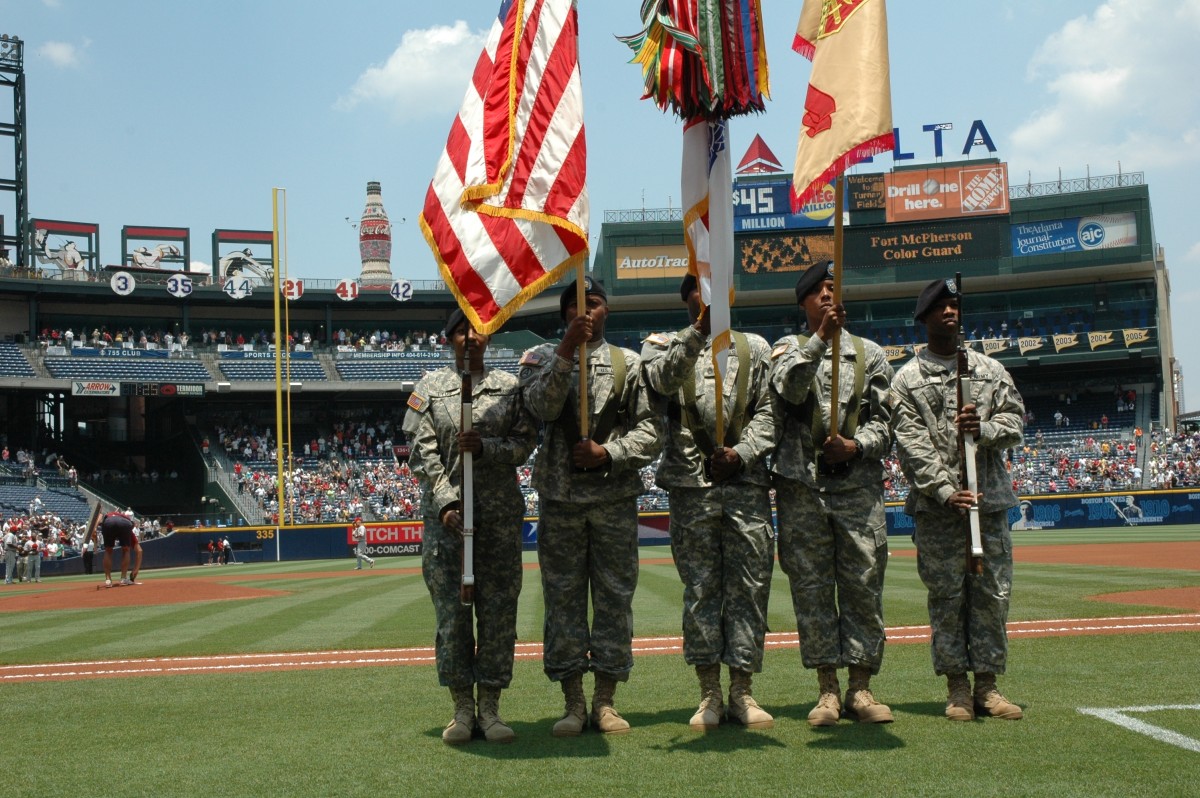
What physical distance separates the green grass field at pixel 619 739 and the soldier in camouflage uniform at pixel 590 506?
0.39 m

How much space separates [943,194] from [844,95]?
1934 inches

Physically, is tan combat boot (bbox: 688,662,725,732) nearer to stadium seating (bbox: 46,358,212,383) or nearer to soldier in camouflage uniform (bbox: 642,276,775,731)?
soldier in camouflage uniform (bbox: 642,276,775,731)

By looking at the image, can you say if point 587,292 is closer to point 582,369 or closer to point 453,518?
point 582,369

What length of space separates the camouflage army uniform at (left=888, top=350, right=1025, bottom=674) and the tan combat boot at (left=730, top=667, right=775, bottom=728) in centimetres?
105

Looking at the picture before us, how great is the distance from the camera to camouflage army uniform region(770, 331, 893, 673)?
5836 mm

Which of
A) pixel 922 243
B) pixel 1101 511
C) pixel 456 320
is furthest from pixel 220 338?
pixel 456 320

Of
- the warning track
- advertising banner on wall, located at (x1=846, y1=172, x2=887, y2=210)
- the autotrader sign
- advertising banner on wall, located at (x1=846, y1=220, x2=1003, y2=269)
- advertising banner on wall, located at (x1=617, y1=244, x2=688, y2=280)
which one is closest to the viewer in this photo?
→ the warning track

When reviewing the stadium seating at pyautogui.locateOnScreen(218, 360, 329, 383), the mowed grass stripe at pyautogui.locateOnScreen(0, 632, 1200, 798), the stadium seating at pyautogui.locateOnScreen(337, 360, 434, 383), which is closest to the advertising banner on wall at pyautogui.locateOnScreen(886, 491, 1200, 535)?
the stadium seating at pyautogui.locateOnScreen(337, 360, 434, 383)

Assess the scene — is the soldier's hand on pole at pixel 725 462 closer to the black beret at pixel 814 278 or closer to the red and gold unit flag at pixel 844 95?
the black beret at pixel 814 278

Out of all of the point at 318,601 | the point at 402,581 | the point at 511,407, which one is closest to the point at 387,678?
the point at 511,407

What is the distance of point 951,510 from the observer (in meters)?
6.01

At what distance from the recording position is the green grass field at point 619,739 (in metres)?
4.51

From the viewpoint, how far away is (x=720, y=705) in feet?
19.0

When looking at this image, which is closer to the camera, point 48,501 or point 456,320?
point 456,320
